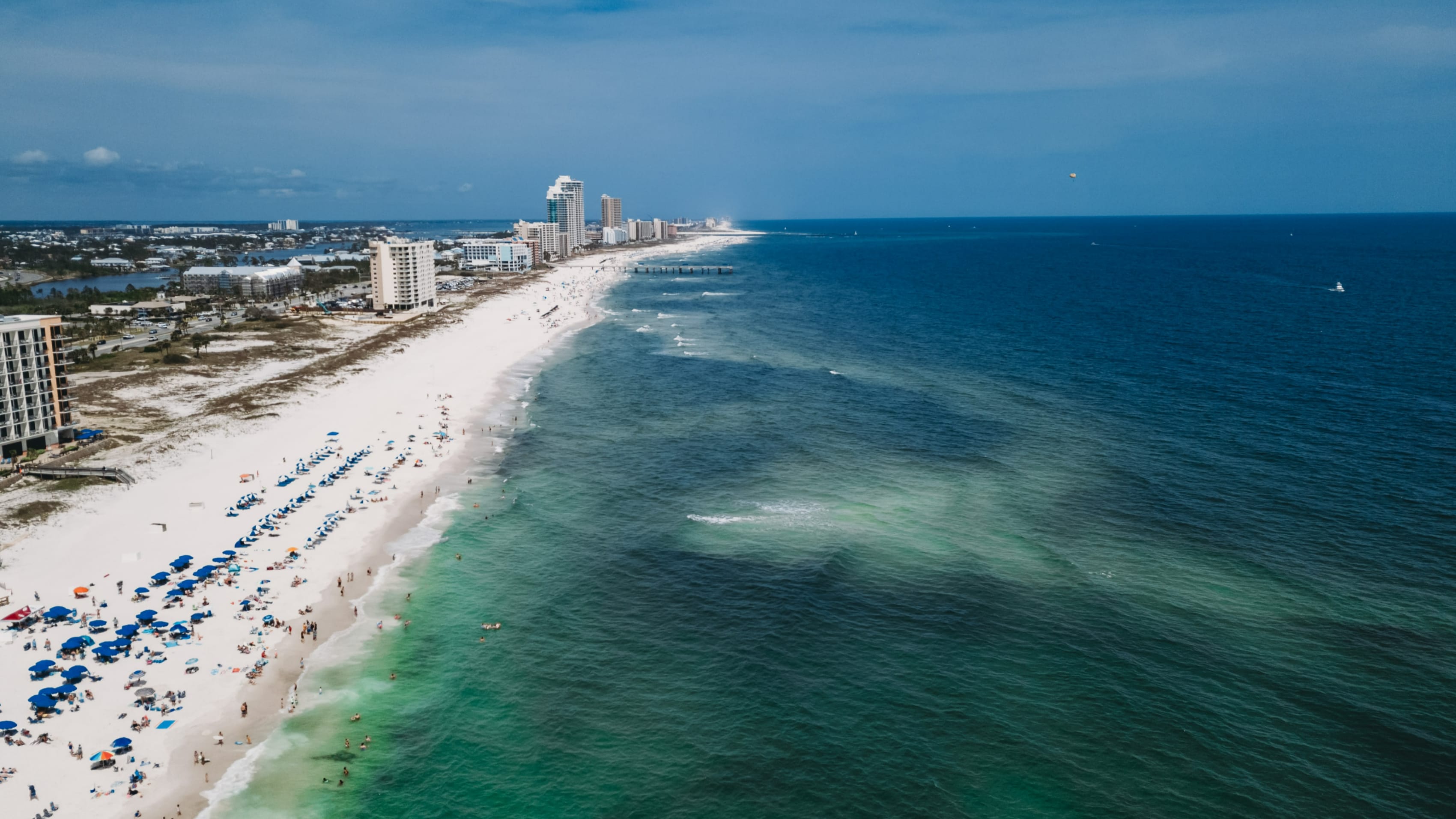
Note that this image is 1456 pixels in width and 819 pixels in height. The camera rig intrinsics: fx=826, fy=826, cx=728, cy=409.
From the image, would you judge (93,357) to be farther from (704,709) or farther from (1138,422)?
(1138,422)

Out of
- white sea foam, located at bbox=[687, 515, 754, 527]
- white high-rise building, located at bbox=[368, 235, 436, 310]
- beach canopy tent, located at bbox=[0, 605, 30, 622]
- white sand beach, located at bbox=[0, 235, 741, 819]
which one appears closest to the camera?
white sand beach, located at bbox=[0, 235, 741, 819]

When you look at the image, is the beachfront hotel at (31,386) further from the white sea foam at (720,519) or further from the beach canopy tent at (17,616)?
the white sea foam at (720,519)

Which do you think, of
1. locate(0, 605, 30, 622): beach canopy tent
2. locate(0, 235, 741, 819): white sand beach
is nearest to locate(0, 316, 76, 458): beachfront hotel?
locate(0, 235, 741, 819): white sand beach

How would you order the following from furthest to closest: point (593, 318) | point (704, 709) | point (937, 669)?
point (593, 318)
point (937, 669)
point (704, 709)

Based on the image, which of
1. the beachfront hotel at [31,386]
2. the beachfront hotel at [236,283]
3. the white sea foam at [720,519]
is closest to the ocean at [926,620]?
the white sea foam at [720,519]

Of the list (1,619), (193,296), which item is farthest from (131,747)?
(193,296)

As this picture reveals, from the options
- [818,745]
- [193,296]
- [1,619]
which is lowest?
[818,745]

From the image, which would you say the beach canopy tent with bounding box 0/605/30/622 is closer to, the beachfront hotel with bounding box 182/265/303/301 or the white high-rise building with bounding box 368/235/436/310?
the white high-rise building with bounding box 368/235/436/310
